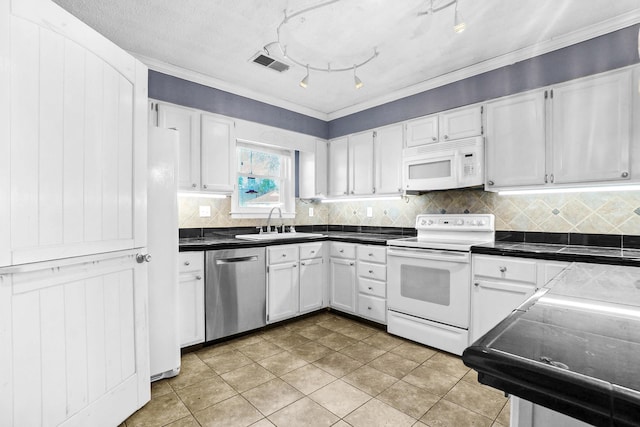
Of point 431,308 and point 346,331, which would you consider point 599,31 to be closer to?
point 431,308

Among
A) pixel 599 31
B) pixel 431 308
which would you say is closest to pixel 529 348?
pixel 431 308

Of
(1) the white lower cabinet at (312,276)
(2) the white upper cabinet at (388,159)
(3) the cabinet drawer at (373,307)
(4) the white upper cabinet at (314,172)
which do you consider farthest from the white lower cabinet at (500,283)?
(4) the white upper cabinet at (314,172)

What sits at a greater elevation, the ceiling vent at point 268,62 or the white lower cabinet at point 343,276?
the ceiling vent at point 268,62

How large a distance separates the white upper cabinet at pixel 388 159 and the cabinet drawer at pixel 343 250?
2.43 feet

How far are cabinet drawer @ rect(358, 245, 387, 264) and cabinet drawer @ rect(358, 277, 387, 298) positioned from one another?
0.23m

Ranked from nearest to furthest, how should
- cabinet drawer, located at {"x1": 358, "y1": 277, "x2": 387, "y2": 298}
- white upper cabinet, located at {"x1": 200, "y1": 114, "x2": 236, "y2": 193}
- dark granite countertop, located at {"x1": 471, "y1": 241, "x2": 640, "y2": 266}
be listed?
1. dark granite countertop, located at {"x1": 471, "y1": 241, "x2": 640, "y2": 266}
2. white upper cabinet, located at {"x1": 200, "y1": 114, "x2": 236, "y2": 193}
3. cabinet drawer, located at {"x1": 358, "y1": 277, "x2": 387, "y2": 298}

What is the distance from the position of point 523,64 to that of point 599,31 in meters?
0.50

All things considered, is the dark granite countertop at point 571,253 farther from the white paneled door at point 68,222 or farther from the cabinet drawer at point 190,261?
the white paneled door at point 68,222

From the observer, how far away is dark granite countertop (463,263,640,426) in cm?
47

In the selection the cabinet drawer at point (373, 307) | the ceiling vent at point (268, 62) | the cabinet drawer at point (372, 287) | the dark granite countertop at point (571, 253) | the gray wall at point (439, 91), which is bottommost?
the cabinet drawer at point (373, 307)

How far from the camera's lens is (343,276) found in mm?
3623

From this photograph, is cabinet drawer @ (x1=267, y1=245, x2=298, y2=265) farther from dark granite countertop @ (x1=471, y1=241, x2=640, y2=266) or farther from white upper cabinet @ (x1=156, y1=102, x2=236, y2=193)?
dark granite countertop @ (x1=471, y1=241, x2=640, y2=266)

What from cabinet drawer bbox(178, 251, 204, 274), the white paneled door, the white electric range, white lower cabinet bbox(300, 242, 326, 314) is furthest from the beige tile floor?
cabinet drawer bbox(178, 251, 204, 274)

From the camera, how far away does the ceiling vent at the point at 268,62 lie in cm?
284
